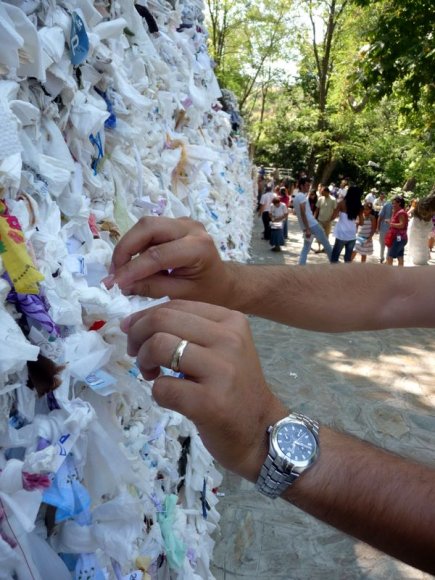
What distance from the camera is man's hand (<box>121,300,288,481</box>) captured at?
750mm

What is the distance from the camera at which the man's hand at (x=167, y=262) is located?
4.11 feet

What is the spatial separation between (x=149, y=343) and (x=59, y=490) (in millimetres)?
395

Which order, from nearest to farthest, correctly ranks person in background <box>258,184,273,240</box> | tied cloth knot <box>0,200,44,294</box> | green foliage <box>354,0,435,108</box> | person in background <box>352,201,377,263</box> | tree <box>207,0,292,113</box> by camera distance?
tied cloth knot <box>0,200,44,294</box>, green foliage <box>354,0,435,108</box>, person in background <box>352,201,377,263</box>, person in background <box>258,184,273,240</box>, tree <box>207,0,292,113</box>

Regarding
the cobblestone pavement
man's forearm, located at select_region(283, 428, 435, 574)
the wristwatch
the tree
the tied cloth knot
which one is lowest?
the cobblestone pavement

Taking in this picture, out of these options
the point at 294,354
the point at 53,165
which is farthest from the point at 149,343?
the point at 294,354

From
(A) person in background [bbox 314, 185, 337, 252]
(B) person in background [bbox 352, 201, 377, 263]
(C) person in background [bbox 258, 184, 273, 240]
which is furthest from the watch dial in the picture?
(C) person in background [bbox 258, 184, 273, 240]

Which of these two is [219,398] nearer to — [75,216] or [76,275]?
[76,275]

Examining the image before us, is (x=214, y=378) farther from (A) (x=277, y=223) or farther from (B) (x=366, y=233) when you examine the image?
(A) (x=277, y=223)

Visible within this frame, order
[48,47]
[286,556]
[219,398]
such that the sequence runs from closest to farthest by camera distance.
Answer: [219,398] → [48,47] → [286,556]

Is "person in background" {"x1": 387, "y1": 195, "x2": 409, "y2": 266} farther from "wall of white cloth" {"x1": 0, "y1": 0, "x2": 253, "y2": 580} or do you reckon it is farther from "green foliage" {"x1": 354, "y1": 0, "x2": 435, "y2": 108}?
"wall of white cloth" {"x1": 0, "y1": 0, "x2": 253, "y2": 580}

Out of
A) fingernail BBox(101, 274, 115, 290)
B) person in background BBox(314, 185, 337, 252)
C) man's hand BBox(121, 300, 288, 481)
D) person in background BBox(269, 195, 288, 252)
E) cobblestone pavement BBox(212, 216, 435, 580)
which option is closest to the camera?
man's hand BBox(121, 300, 288, 481)

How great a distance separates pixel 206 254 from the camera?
1.36m

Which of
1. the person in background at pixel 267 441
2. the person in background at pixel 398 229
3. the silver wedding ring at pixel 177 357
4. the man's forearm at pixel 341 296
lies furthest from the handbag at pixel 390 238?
the silver wedding ring at pixel 177 357

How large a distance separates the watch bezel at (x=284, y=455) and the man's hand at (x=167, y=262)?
548 mm
